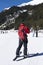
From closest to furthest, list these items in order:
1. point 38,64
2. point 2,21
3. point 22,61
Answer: point 38,64 → point 22,61 → point 2,21

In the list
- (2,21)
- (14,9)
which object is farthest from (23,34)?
(14,9)

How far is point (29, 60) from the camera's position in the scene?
993cm

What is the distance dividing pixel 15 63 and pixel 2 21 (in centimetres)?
10267

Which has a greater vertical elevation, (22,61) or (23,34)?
(23,34)

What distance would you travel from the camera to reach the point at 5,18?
116750 mm

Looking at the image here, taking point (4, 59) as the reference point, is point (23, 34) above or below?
above

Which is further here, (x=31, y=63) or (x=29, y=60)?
(x=29, y=60)

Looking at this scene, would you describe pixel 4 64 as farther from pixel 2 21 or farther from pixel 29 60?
pixel 2 21

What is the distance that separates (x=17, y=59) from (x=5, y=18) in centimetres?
10692

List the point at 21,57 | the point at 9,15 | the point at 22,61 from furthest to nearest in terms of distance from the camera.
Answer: the point at 9,15
the point at 21,57
the point at 22,61

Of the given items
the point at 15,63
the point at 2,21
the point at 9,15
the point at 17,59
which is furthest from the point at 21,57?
the point at 9,15

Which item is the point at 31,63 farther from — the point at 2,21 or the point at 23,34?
the point at 2,21

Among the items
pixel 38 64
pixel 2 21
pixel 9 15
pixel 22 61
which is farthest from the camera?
pixel 9 15

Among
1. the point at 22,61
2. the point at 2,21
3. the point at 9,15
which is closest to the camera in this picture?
the point at 22,61
